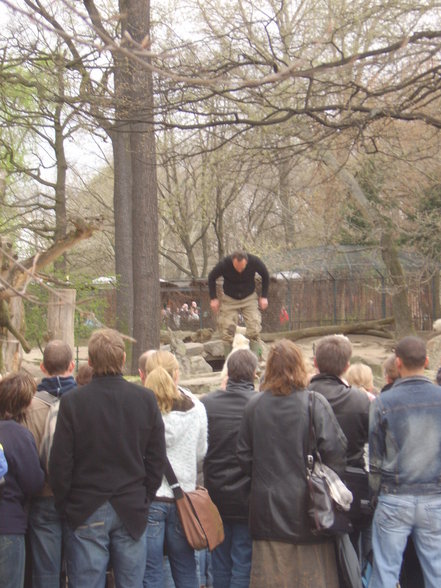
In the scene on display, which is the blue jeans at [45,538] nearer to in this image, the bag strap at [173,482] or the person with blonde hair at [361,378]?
the bag strap at [173,482]

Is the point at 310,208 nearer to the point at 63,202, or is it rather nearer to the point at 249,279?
the point at 63,202

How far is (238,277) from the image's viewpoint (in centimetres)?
1025

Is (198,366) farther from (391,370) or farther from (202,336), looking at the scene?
(391,370)

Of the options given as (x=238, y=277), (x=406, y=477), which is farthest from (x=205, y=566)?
(x=238, y=277)

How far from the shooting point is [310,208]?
90.9ft

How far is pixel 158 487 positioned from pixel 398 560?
4.36 feet

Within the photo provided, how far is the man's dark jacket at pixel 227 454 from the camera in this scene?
434 centimetres

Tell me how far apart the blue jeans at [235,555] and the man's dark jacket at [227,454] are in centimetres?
10

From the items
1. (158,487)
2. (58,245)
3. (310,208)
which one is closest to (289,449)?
(158,487)

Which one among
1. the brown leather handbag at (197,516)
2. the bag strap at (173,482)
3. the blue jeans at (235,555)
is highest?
the bag strap at (173,482)

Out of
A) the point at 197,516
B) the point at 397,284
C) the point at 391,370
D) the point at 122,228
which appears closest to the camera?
the point at 197,516

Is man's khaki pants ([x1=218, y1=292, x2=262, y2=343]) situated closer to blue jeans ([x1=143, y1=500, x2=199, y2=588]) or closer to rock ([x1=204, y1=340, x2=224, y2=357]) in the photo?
rock ([x1=204, y1=340, x2=224, y2=357])

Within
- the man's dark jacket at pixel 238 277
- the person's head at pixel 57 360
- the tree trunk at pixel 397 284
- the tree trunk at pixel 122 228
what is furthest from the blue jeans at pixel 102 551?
the tree trunk at pixel 397 284

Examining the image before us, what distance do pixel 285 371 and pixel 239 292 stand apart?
635 cm
